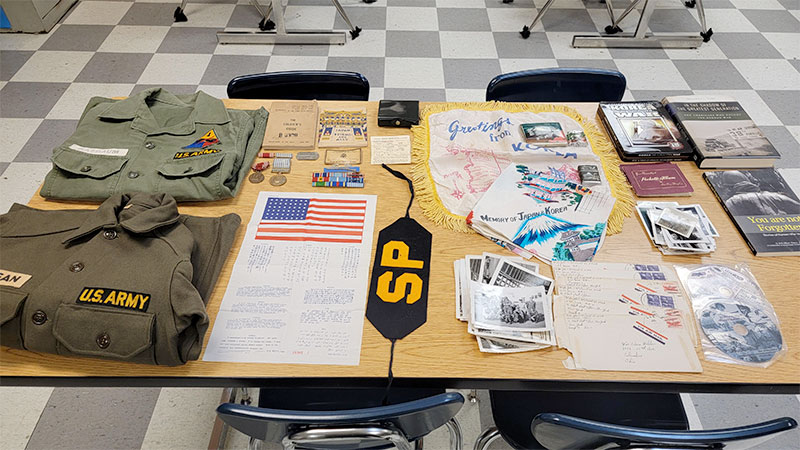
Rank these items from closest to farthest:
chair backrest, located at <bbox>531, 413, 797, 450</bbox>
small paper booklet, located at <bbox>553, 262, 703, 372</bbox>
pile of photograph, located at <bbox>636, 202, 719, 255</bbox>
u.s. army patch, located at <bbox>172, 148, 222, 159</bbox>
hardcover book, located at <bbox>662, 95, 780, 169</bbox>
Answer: chair backrest, located at <bbox>531, 413, 797, 450</bbox> < small paper booklet, located at <bbox>553, 262, 703, 372</bbox> < pile of photograph, located at <bbox>636, 202, 719, 255</bbox> < u.s. army patch, located at <bbox>172, 148, 222, 159</bbox> < hardcover book, located at <bbox>662, 95, 780, 169</bbox>

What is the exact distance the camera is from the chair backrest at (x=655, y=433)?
97 centimetres

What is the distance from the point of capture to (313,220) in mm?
1390

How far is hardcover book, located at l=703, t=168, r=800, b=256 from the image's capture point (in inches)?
51.9

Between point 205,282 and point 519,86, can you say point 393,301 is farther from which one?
point 519,86

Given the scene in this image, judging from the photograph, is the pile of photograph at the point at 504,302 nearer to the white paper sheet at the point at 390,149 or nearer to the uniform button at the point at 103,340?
the white paper sheet at the point at 390,149

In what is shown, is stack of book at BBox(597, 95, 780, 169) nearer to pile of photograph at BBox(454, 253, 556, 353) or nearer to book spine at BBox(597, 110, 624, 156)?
book spine at BBox(597, 110, 624, 156)

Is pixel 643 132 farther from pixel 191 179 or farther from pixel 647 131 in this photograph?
pixel 191 179

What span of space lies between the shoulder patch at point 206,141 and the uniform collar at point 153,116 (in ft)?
A: 0.15

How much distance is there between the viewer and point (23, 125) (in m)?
2.85

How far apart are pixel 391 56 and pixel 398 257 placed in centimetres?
244

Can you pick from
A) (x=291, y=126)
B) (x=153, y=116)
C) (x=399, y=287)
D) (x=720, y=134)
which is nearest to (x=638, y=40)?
(x=720, y=134)

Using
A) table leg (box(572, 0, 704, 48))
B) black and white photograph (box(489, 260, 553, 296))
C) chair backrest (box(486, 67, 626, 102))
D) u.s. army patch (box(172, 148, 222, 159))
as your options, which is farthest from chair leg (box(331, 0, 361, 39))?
black and white photograph (box(489, 260, 553, 296))

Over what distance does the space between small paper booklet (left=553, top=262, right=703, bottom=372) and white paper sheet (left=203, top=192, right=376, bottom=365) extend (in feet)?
1.62

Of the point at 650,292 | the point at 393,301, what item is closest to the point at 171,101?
the point at 393,301
